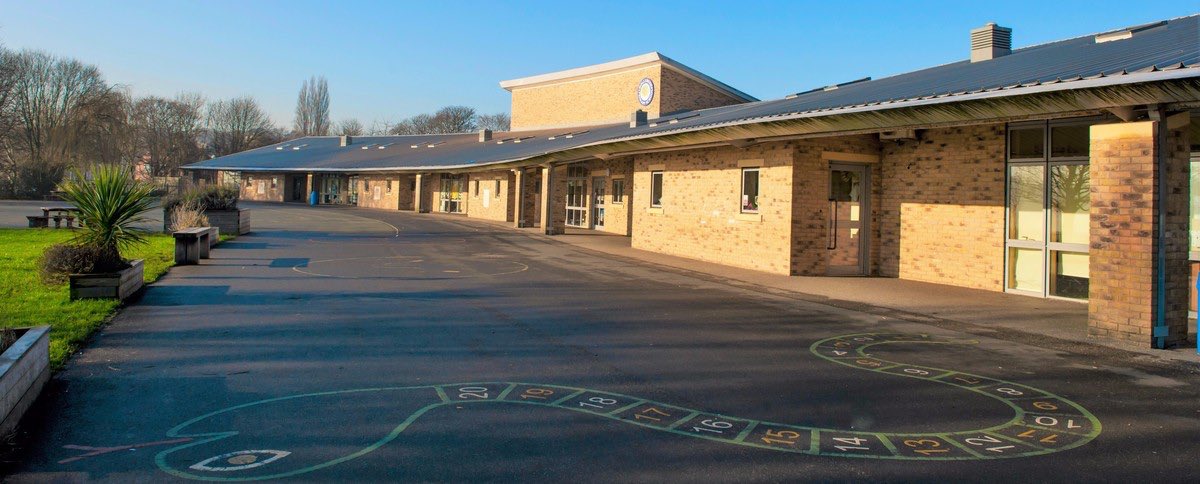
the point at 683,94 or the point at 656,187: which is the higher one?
the point at 683,94

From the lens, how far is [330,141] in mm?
65938

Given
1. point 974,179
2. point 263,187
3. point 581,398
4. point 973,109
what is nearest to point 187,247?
point 581,398

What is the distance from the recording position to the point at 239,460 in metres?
4.50

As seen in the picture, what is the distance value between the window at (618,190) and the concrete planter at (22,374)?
24.2m

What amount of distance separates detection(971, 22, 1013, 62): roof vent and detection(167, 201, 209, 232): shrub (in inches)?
744

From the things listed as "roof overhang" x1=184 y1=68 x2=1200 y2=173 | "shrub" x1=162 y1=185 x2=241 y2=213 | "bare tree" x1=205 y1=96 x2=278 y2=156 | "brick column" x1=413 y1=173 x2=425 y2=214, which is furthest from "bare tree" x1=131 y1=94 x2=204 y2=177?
"roof overhang" x1=184 y1=68 x2=1200 y2=173

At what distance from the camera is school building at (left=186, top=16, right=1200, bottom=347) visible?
8523 millimetres

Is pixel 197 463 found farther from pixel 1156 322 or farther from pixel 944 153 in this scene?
pixel 944 153

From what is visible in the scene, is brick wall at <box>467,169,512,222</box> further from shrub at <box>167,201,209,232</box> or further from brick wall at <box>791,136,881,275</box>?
brick wall at <box>791,136,881,275</box>

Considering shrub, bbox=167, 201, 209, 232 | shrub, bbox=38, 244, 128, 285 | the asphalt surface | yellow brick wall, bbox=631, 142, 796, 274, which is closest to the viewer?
the asphalt surface

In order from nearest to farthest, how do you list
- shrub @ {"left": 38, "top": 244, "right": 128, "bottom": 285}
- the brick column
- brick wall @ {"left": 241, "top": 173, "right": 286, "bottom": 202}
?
1. shrub @ {"left": 38, "top": 244, "right": 128, "bottom": 285}
2. the brick column
3. brick wall @ {"left": 241, "top": 173, "right": 286, "bottom": 202}

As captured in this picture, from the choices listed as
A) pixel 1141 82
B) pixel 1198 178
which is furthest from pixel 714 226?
pixel 1141 82

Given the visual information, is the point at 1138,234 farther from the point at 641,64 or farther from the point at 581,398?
the point at 641,64

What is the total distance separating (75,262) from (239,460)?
8.31m
